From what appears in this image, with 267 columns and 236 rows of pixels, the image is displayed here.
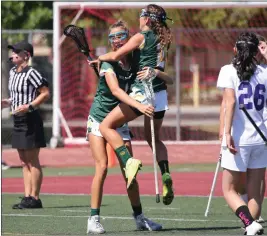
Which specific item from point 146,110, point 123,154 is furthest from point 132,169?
point 146,110


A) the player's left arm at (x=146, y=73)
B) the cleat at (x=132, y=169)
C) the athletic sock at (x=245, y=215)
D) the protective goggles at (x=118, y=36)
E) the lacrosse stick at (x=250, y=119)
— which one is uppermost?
the protective goggles at (x=118, y=36)

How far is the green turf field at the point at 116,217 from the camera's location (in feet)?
38.7

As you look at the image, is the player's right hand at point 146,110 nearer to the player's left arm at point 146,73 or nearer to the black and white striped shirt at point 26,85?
the player's left arm at point 146,73

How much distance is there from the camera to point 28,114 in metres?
15.3

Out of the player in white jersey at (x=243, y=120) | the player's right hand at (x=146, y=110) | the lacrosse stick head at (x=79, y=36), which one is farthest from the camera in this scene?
the lacrosse stick head at (x=79, y=36)

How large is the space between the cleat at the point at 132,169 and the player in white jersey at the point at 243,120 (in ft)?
2.92

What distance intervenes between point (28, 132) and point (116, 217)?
2.31m

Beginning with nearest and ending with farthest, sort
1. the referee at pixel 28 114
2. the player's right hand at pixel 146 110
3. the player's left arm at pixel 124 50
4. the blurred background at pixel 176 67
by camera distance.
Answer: the player's right hand at pixel 146 110 → the player's left arm at pixel 124 50 → the referee at pixel 28 114 → the blurred background at pixel 176 67

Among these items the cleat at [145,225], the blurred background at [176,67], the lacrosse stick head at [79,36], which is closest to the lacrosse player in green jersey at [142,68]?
the cleat at [145,225]

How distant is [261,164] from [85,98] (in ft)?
61.5

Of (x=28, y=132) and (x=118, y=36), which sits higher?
(x=118, y=36)

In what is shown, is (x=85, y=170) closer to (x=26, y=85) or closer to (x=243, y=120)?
(x=26, y=85)

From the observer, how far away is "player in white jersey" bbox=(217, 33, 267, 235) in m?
11.0

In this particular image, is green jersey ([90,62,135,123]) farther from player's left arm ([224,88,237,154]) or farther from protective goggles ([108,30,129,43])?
player's left arm ([224,88,237,154])
